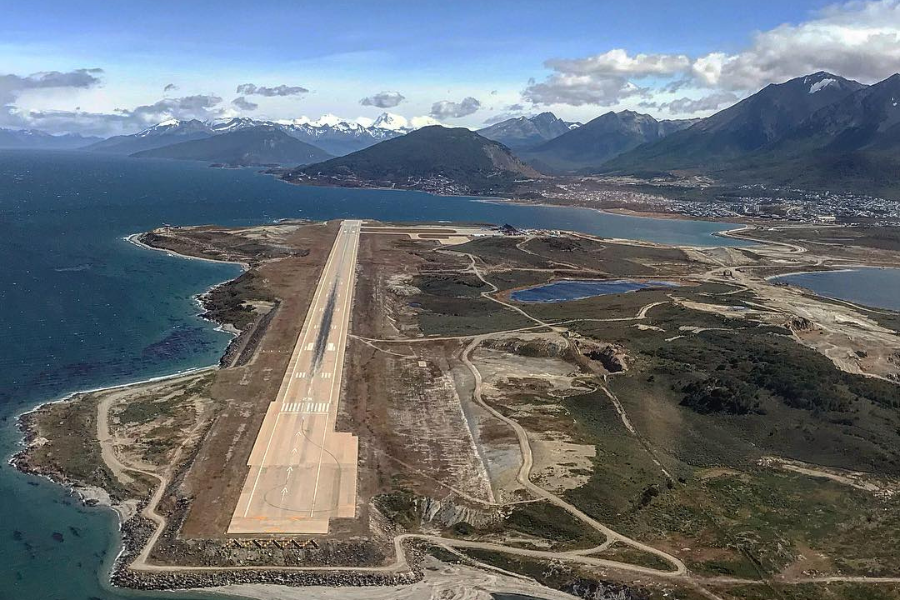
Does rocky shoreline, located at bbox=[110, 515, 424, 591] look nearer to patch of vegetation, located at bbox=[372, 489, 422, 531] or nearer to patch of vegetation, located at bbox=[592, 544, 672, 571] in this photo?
patch of vegetation, located at bbox=[372, 489, 422, 531]

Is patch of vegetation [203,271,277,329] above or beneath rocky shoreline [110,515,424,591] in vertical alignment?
above

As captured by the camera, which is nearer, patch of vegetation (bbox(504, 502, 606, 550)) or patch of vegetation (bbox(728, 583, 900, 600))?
patch of vegetation (bbox(728, 583, 900, 600))

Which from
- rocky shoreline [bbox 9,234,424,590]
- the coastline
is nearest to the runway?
rocky shoreline [bbox 9,234,424,590]

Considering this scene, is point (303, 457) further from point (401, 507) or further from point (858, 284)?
point (858, 284)

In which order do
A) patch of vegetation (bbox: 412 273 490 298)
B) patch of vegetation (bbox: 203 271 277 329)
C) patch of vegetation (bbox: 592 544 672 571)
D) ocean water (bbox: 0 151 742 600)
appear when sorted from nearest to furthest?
1. patch of vegetation (bbox: 592 544 672 571)
2. ocean water (bbox: 0 151 742 600)
3. patch of vegetation (bbox: 203 271 277 329)
4. patch of vegetation (bbox: 412 273 490 298)

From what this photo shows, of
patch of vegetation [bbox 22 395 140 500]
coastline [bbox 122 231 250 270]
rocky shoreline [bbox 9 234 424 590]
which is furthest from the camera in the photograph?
coastline [bbox 122 231 250 270]

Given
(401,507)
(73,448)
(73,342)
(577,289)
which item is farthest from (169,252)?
(401,507)

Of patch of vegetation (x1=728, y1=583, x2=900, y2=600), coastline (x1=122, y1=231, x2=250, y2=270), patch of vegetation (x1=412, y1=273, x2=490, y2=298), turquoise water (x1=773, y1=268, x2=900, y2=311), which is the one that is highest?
coastline (x1=122, y1=231, x2=250, y2=270)

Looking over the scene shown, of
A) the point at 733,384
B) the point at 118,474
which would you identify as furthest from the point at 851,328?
the point at 118,474
